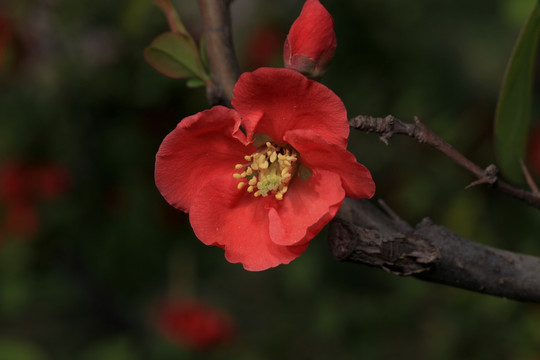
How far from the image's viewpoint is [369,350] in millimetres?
2145

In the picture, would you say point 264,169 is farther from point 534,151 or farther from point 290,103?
point 534,151

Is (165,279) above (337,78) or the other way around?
the other way around

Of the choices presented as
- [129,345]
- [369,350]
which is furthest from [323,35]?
[129,345]

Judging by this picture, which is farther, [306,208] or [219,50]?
[219,50]

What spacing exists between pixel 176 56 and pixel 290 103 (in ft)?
0.88

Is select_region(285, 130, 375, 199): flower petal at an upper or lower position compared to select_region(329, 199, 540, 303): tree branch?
upper

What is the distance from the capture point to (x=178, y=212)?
2.38 metres

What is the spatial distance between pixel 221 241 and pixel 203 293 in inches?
106

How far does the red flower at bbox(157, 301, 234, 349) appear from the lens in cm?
219

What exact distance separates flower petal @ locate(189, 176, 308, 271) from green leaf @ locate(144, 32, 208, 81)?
201 millimetres

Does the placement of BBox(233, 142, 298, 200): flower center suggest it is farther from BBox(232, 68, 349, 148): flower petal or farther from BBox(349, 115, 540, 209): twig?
BBox(349, 115, 540, 209): twig

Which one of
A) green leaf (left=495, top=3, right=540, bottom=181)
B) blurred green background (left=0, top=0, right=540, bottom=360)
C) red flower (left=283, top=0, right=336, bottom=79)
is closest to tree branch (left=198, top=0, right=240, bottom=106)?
red flower (left=283, top=0, right=336, bottom=79)

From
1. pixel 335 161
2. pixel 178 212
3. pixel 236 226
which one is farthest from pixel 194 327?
pixel 335 161

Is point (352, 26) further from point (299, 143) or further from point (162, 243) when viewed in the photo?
point (299, 143)
